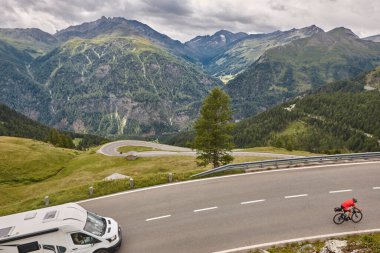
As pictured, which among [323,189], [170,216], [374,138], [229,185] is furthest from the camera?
[374,138]

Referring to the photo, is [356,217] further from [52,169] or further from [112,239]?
[52,169]

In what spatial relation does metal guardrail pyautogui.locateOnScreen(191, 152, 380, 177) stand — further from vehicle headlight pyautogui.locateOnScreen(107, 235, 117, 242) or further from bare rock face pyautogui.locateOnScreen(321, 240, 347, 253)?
bare rock face pyautogui.locateOnScreen(321, 240, 347, 253)

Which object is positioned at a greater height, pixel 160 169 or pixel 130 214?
pixel 130 214

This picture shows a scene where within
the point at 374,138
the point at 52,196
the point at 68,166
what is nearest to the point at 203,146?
the point at 52,196

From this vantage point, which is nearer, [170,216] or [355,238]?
[355,238]

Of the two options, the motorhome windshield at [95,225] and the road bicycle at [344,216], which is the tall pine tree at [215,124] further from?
the motorhome windshield at [95,225]

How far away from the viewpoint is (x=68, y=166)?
78625 millimetres

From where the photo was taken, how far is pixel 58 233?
15.9 metres

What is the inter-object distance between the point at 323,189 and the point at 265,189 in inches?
184

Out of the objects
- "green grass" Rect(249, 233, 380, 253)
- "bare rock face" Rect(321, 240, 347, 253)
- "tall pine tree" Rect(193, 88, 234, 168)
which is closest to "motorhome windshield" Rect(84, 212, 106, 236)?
"green grass" Rect(249, 233, 380, 253)

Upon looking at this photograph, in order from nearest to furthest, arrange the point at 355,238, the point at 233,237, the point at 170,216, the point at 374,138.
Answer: the point at 355,238 < the point at 233,237 < the point at 170,216 < the point at 374,138

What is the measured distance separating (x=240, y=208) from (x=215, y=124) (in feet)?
91.0

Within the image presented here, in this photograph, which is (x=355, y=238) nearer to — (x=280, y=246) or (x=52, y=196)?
(x=280, y=246)

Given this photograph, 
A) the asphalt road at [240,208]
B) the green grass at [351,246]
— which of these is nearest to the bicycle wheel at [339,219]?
the asphalt road at [240,208]
